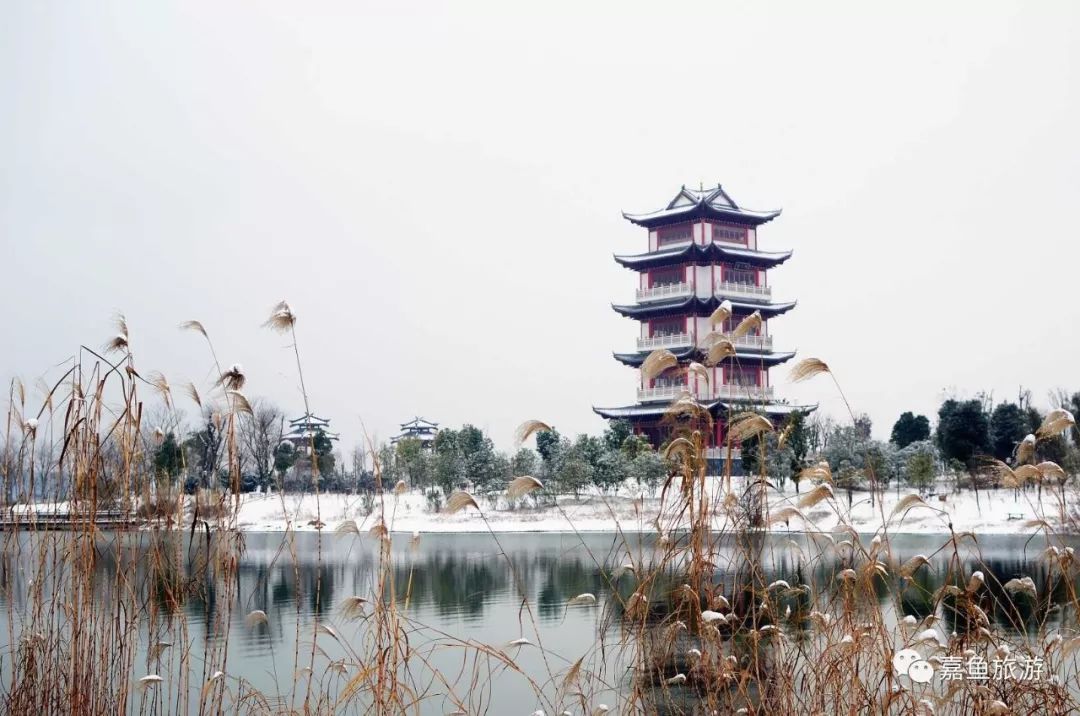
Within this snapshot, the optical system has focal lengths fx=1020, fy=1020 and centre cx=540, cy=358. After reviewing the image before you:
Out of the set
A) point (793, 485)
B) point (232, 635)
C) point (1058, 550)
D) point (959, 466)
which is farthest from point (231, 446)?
point (793, 485)

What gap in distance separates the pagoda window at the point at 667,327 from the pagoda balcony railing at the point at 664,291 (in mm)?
698

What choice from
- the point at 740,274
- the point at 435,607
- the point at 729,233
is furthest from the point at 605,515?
the point at 435,607

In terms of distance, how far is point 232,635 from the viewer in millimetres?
8430

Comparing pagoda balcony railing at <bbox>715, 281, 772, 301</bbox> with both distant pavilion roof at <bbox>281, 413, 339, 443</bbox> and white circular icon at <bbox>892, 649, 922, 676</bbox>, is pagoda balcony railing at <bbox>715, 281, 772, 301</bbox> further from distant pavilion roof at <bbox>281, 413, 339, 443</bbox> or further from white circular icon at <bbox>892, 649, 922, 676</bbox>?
white circular icon at <bbox>892, 649, 922, 676</bbox>

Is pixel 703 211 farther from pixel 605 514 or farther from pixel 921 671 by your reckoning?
pixel 921 671

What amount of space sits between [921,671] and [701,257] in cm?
2577

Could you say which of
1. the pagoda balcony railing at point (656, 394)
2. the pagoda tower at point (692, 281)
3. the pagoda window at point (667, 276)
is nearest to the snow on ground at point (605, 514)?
the pagoda balcony railing at point (656, 394)

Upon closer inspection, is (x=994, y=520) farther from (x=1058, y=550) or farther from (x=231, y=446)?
(x=231, y=446)

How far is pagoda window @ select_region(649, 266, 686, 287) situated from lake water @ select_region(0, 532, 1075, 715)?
39.4ft

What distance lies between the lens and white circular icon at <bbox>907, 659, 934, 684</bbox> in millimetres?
2799

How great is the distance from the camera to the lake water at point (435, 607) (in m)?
3.17

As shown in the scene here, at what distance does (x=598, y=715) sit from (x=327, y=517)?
21.1 meters

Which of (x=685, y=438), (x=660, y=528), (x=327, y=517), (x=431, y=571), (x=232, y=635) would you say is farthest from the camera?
(x=327, y=517)

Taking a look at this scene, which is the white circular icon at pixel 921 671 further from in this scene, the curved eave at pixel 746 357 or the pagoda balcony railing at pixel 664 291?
the pagoda balcony railing at pixel 664 291
